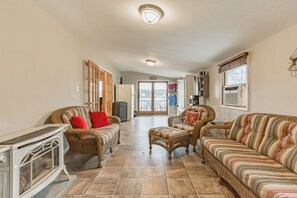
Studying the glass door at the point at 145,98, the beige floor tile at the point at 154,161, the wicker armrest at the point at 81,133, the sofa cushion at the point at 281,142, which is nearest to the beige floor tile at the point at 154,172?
the beige floor tile at the point at 154,161

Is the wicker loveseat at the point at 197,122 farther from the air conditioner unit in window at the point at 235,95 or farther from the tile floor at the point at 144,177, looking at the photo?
the air conditioner unit in window at the point at 235,95

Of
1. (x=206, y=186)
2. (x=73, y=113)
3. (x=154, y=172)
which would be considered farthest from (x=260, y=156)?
(x=73, y=113)

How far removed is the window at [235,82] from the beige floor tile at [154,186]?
7.21 ft

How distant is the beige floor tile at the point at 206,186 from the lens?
2.11 m

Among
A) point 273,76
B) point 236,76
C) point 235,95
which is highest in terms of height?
point 236,76

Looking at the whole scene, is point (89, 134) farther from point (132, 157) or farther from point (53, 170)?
point (132, 157)

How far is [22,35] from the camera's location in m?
2.22

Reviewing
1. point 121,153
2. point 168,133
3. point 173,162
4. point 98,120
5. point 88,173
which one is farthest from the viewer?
point 98,120

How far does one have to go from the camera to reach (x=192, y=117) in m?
4.09

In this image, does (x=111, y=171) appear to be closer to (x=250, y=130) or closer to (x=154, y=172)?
(x=154, y=172)

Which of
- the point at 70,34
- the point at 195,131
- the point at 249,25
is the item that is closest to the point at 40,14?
the point at 70,34

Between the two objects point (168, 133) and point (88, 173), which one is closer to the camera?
point (88, 173)

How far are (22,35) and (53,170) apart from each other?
1648 millimetres

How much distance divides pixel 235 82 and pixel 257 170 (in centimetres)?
279
